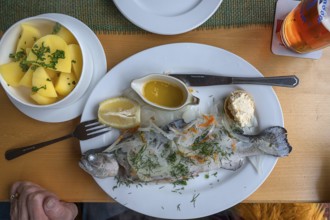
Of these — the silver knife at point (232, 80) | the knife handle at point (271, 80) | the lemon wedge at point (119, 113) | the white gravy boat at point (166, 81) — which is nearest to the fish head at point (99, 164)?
the lemon wedge at point (119, 113)

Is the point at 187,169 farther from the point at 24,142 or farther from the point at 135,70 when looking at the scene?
the point at 24,142

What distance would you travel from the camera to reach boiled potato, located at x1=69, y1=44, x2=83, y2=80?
933mm

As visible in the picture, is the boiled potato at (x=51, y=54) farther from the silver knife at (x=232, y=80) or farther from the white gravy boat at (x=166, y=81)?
the silver knife at (x=232, y=80)

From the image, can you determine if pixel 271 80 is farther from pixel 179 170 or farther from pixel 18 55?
pixel 18 55

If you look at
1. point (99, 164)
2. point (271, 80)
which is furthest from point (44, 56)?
point (271, 80)

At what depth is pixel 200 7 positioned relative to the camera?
993 mm

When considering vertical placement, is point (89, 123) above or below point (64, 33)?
below

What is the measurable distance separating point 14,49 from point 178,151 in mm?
563

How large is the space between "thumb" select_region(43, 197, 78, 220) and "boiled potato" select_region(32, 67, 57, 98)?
14.3 inches

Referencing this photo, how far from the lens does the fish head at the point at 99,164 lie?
3.17ft

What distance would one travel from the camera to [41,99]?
0.92 m

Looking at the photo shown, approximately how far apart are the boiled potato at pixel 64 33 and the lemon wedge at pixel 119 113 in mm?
202

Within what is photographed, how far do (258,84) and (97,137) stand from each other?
52 cm

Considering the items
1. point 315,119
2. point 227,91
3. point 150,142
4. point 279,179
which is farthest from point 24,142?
point 315,119
